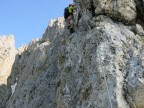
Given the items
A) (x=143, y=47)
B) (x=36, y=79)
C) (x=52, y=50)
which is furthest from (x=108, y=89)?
(x=52, y=50)

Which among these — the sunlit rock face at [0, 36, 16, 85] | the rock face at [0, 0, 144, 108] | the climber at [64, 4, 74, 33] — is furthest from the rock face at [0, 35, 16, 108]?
the rock face at [0, 0, 144, 108]

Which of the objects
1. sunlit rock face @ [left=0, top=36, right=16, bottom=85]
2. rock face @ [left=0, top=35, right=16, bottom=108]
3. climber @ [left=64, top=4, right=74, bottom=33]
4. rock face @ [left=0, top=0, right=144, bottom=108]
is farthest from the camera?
sunlit rock face @ [left=0, top=36, right=16, bottom=85]

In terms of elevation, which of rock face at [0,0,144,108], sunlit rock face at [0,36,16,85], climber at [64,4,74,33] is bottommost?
rock face at [0,0,144,108]

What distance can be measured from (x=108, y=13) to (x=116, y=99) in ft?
24.8

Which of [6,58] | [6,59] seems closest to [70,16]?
[6,59]

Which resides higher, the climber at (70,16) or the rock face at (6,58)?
the rock face at (6,58)

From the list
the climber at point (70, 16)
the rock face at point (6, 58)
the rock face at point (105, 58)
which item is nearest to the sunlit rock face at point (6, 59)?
A: the rock face at point (6, 58)

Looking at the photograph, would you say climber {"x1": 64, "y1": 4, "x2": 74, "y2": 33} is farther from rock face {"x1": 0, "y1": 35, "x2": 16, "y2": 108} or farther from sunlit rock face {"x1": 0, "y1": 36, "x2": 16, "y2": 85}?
sunlit rock face {"x1": 0, "y1": 36, "x2": 16, "y2": 85}

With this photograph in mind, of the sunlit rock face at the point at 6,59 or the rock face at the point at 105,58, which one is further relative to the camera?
the sunlit rock face at the point at 6,59

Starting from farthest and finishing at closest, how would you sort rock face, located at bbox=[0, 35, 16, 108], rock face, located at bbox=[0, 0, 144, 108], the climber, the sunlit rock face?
the sunlit rock face, rock face, located at bbox=[0, 35, 16, 108], the climber, rock face, located at bbox=[0, 0, 144, 108]

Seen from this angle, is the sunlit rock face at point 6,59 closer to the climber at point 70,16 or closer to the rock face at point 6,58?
the rock face at point 6,58

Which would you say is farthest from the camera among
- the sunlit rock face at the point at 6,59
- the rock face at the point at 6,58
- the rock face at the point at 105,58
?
the sunlit rock face at the point at 6,59

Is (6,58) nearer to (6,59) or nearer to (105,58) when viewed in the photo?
(6,59)

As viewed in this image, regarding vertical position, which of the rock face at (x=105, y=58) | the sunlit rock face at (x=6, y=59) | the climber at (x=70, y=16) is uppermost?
the sunlit rock face at (x=6, y=59)
